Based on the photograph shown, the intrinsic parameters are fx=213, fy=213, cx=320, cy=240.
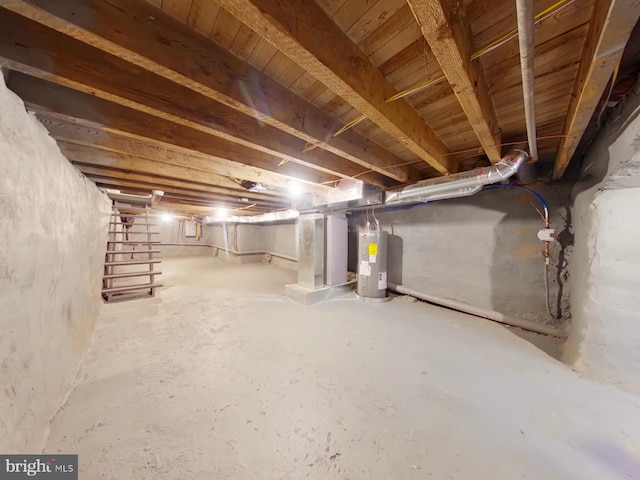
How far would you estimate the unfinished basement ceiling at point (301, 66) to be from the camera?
718mm

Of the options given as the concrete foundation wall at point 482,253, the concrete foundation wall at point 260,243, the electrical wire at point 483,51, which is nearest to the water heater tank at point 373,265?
the concrete foundation wall at point 482,253

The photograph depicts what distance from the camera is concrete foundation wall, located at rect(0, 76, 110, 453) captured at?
0.83m

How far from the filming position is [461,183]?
2064 mm

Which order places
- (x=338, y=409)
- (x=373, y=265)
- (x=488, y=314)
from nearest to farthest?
(x=338, y=409), (x=488, y=314), (x=373, y=265)

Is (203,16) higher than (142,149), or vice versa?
(203,16)

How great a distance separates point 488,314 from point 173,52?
11.4 ft

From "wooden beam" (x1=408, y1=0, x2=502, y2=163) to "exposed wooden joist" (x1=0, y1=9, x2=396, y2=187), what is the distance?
112 cm

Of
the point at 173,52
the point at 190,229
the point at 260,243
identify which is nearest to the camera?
the point at 173,52

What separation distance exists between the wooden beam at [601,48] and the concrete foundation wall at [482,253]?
1510 millimetres

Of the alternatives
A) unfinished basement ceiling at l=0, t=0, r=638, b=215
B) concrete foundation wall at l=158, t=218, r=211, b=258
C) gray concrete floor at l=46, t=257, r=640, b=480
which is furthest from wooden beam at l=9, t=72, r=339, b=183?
concrete foundation wall at l=158, t=218, r=211, b=258

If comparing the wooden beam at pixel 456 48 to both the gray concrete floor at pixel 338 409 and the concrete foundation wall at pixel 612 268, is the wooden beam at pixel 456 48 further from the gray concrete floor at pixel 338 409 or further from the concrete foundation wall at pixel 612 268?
the gray concrete floor at pixel 338 409

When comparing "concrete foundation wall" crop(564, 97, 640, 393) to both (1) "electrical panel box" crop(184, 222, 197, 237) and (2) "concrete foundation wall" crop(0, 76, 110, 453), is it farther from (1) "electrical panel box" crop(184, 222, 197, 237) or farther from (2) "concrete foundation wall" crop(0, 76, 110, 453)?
(1) "electrical panel box" crop(184, 222, 197, 237)

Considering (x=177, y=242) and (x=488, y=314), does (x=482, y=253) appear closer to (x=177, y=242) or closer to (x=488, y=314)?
(x=488, y=314)

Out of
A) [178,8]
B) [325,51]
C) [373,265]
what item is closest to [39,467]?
[178,8]
